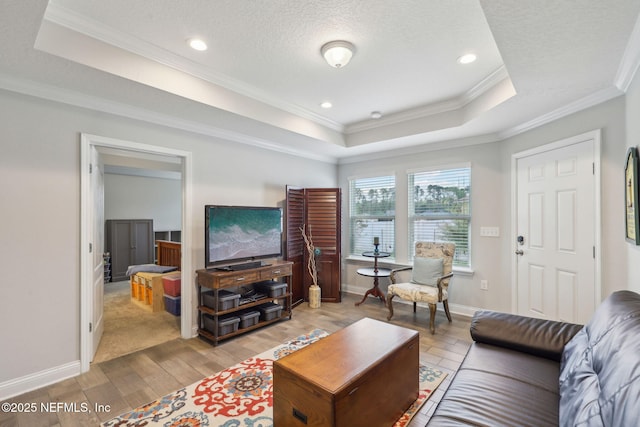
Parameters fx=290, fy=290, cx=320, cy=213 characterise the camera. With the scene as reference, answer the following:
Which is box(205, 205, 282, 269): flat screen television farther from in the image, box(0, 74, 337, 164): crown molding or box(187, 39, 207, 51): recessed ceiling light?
box(187, 39, 207, 51): recessed ceiling light

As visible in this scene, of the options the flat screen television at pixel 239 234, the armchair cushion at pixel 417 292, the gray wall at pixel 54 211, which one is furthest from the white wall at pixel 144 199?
the armchair cushion at pixel 417 292

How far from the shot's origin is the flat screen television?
3221mm

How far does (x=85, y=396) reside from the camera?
223 cm

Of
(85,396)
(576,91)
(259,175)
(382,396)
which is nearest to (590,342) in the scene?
(382,396)

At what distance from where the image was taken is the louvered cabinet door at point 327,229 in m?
4.62

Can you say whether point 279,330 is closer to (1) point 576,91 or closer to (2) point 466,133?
(2) point 466,133

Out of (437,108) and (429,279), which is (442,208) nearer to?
(429,279)

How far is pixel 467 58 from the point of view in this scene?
2.45 metres

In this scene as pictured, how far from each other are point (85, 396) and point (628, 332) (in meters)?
3.36

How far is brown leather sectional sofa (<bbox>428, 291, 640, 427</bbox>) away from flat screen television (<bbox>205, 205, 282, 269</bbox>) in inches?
99.4

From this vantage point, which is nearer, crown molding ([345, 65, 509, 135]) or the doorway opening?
the doorway opening

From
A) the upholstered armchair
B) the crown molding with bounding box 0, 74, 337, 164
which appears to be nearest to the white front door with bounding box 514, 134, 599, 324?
the upholstered armchair

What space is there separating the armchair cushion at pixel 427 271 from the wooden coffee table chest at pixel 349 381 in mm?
1803

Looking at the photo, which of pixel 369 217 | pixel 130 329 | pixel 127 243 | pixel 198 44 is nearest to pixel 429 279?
pixel 369 217
